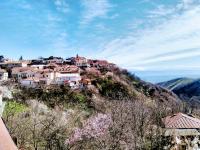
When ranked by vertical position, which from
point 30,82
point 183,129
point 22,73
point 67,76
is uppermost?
point 22,73

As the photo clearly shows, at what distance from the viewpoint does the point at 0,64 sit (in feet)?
516

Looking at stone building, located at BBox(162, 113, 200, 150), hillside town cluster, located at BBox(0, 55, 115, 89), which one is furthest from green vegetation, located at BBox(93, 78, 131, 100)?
stone building, located at BBox(162, 113, 200, 150)

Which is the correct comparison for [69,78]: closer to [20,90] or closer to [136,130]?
[20,90]

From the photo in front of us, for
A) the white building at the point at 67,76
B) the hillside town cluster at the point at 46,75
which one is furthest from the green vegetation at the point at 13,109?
the white building at the point at 67,76

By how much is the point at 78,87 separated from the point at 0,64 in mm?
49538

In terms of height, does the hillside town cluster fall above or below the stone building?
above

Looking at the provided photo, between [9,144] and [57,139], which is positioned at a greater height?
[9,144]

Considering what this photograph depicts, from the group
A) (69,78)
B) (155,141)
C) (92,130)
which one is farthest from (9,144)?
(69,78)

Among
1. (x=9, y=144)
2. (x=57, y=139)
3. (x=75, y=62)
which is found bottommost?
(x=57, y=139)

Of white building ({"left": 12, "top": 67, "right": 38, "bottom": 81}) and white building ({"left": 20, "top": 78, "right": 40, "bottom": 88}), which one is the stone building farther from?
white building ({"left": 12, "top": 67, "right": 38, "bottom": 81})

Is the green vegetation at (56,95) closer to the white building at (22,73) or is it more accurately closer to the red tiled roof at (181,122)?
the white building at (22,73)

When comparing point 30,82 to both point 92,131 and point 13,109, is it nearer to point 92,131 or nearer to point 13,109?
point 13,109

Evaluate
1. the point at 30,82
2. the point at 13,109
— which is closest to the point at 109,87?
the point at 30,82

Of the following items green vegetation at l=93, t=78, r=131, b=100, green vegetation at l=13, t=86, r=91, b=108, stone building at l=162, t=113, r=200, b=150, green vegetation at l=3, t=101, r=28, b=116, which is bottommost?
stone building at l=162, t=113, r=200, b=150
